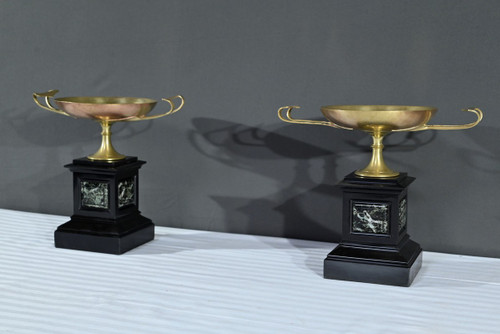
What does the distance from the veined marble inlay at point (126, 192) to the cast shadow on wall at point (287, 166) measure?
1.31ft

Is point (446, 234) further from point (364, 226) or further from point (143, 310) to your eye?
point (143, 310)

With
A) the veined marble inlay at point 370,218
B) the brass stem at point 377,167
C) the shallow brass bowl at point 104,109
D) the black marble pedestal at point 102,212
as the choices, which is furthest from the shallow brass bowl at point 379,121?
the black marble pedestal at point 102,212

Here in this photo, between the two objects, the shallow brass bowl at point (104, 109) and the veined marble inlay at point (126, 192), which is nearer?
the shallow brass bowl at point (104, 109)

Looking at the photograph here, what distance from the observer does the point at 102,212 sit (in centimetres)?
285

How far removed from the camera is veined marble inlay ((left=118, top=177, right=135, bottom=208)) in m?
2.87

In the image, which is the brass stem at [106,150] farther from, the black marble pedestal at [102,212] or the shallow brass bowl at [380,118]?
the shallow brass bowl at [380,118]

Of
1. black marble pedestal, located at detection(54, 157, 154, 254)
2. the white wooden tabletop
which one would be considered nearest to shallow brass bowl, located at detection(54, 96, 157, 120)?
black marble pedestal, located at detection(54, 157, 154, 254)

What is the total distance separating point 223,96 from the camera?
3.11 metres

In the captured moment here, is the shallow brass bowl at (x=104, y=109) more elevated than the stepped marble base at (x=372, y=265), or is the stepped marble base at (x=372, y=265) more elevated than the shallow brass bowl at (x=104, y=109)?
the shallow brass bowl at (x=104, y=109)

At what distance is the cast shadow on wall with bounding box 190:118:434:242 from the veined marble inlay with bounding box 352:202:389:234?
0.48m

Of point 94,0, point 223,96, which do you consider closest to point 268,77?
point 223,96

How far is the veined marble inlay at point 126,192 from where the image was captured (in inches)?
113

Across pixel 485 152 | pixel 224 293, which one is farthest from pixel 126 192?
pixel 485 152

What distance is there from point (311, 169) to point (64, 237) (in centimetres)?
110
